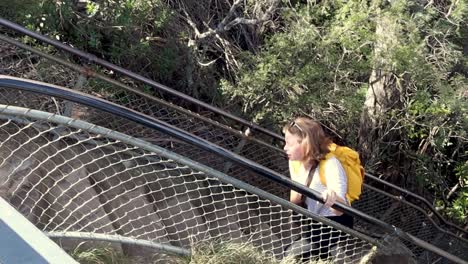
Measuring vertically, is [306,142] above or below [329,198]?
above

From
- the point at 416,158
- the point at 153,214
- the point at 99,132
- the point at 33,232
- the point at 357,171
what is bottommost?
the point at 416,158

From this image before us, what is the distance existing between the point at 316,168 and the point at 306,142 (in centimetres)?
16

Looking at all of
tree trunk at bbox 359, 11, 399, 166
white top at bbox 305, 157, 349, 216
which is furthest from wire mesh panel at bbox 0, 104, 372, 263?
tree trunk at bbox 359, 11, 399, 166

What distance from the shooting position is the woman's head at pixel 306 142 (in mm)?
3773

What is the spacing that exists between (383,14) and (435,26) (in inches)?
23.5

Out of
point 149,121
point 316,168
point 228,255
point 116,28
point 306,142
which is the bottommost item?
point 228,255

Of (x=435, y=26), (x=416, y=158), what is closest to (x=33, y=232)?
(x=435, y=26)

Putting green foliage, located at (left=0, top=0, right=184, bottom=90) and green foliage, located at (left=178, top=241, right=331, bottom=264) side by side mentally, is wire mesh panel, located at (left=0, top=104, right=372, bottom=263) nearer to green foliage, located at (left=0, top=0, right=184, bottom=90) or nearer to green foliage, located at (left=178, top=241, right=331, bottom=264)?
green foliage, located at (left=178, top=241, right=331, bottom=264)

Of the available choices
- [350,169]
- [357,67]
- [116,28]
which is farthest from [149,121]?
[357,67]

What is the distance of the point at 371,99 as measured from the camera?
6.21 metres

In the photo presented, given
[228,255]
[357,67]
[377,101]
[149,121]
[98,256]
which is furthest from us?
[377,101]

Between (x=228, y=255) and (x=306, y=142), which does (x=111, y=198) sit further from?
(x=306, y=142)

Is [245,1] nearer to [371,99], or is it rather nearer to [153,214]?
[371,99]

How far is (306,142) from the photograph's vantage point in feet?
12.4
